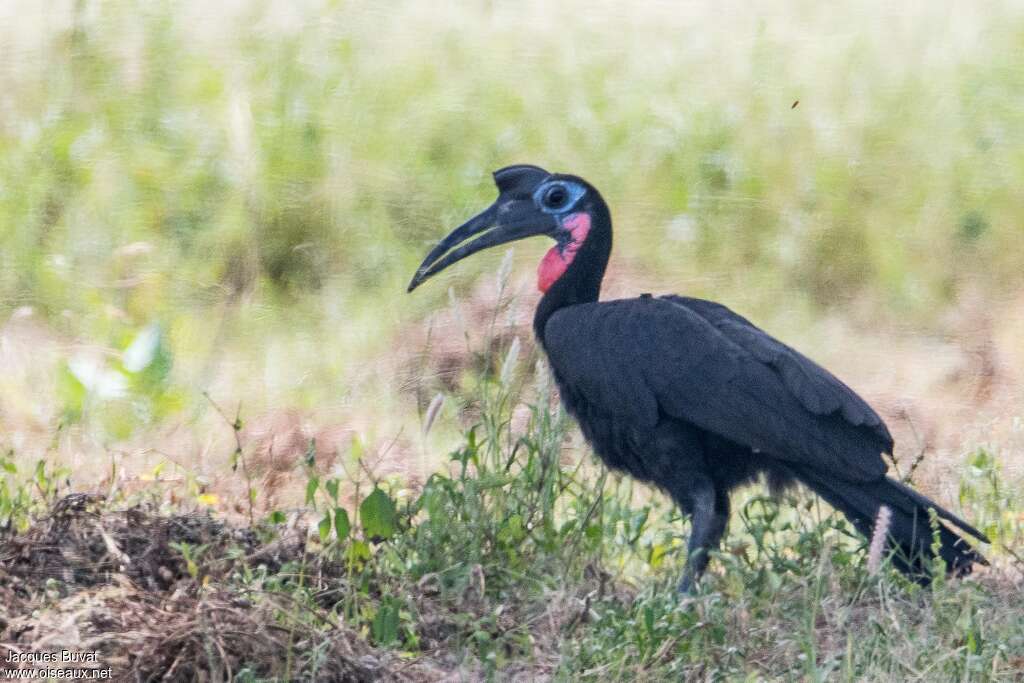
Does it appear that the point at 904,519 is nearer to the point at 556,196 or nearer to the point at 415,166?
the point at 556,196

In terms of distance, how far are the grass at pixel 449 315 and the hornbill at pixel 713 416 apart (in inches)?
4.7

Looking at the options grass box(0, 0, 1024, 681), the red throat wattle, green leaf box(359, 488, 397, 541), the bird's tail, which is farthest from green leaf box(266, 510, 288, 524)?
the bird's tail

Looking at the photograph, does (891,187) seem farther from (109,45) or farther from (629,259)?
(109,45)

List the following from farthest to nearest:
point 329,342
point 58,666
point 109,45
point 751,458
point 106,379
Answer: point 109,45
point 329,342
point 106,379
point 751,458
point 58,666

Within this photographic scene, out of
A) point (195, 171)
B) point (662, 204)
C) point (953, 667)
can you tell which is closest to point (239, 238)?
point (195, 171)

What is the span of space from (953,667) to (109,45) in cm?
514

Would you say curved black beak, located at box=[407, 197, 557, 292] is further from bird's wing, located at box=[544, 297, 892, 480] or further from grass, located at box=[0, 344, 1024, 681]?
grass, located at box=[0, 344, 1024, 681]

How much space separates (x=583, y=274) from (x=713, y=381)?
694 millimetres

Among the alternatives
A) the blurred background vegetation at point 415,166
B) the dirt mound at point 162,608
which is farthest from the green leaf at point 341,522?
the blurred background vegetation at point 415,166

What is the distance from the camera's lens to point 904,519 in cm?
438

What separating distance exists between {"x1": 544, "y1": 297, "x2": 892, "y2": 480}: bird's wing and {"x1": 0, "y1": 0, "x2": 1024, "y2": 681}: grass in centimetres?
19

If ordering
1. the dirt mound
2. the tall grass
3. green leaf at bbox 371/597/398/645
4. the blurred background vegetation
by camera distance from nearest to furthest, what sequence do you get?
the dirt mound → green leaf at bbox 371/597/398/645 → the blurred background vegetation → the tall grass

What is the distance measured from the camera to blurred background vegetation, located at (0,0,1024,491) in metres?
6.32

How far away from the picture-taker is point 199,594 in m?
3.74
